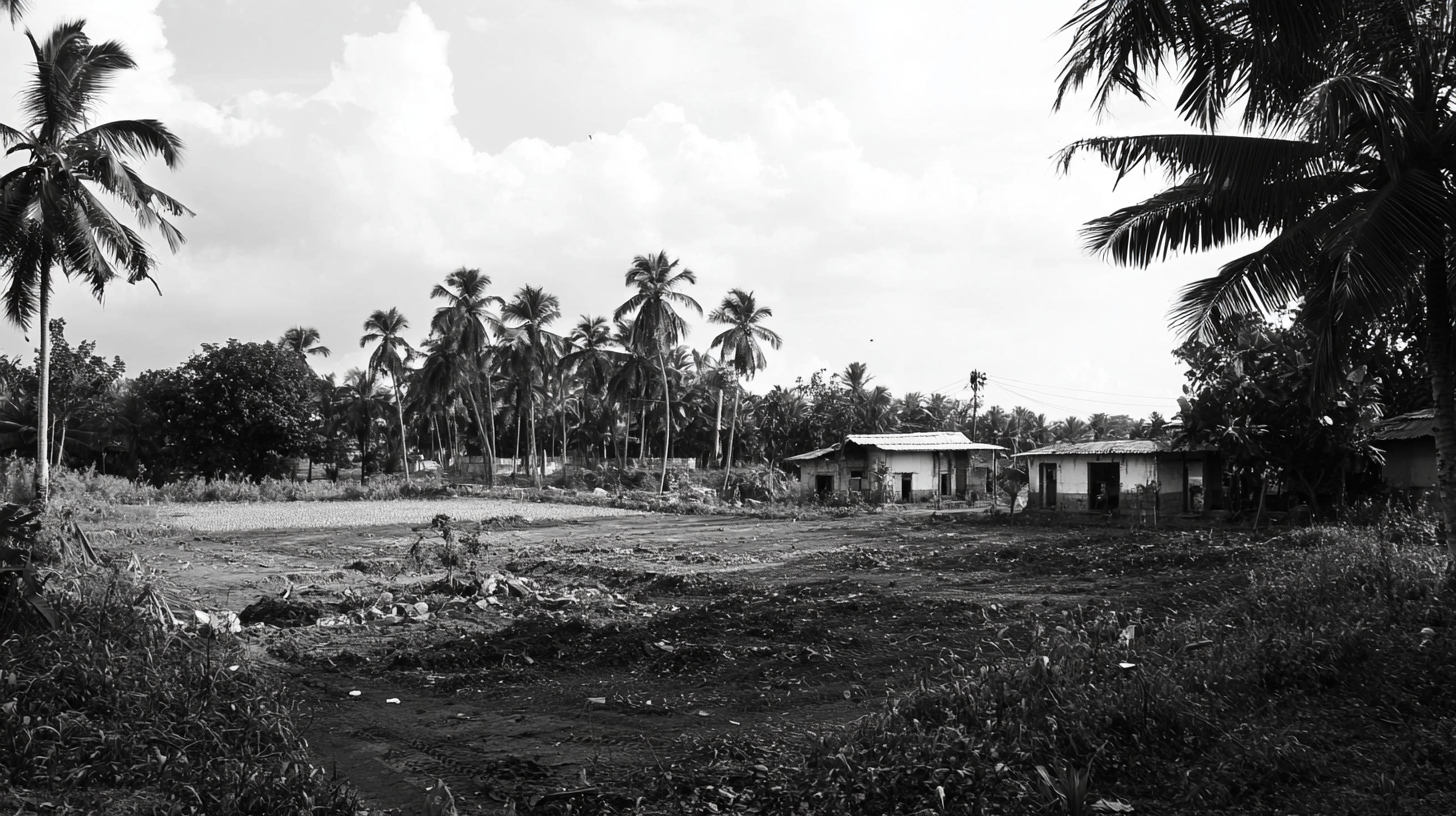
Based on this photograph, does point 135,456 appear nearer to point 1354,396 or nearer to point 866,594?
point 866,594

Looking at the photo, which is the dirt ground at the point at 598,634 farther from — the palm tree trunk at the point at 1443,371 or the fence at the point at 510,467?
the fence at the point at 510,467

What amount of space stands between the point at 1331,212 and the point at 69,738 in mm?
10652

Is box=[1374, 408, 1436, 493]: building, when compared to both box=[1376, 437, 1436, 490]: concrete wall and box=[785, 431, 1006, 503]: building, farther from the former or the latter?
box=[785, 431, 1006, 503]: building

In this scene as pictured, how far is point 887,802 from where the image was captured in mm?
4715

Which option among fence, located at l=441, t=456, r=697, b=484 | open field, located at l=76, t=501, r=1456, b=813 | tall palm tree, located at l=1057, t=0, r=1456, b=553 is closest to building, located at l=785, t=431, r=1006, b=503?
fence, located at l=441, t=456, r=697, b=484

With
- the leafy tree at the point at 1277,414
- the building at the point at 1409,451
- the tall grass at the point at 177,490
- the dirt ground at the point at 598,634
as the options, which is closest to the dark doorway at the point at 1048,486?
the leafy tree at the point at 1277,414

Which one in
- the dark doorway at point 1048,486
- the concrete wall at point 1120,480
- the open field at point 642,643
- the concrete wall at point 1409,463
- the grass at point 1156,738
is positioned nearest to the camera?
the grass at point 1156,738

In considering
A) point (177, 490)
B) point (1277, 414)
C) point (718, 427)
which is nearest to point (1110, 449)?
point (1277, 414)

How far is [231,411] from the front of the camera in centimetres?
4031

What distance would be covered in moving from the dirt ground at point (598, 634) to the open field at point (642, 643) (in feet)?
0.11

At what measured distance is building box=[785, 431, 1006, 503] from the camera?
133 feet

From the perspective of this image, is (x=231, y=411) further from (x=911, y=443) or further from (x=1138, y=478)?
(x=1138, y=478)

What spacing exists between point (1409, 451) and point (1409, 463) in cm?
36

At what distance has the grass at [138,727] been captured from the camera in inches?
181
